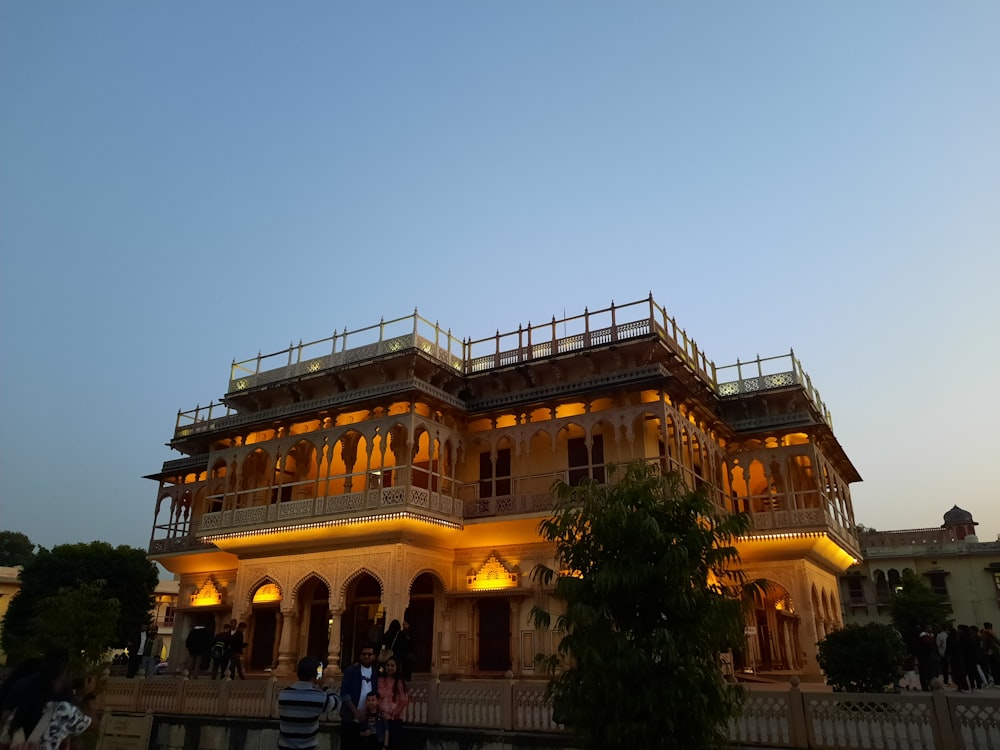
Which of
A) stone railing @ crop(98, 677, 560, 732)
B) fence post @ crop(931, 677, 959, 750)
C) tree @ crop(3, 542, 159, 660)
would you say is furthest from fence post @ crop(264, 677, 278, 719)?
tree @ crop(3, 542, 159, 660)

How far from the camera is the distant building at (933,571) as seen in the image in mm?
38375

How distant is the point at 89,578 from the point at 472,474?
21575 millimetres

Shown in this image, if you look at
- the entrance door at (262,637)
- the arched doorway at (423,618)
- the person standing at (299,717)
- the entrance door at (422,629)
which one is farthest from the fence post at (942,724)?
the entrance door at (262,637)

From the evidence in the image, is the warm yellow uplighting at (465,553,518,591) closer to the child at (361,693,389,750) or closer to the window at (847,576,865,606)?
the child at (361,693,389,750)

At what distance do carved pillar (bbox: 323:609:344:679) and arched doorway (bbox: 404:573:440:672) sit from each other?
7.40ft

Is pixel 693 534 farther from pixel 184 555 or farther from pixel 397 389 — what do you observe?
pixel 184 555

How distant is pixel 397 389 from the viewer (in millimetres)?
19516

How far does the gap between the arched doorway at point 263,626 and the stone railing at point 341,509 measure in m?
2.44

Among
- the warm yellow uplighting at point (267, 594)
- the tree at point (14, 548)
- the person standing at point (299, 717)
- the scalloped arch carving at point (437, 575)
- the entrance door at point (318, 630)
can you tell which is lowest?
the person standing at point (299, 717)

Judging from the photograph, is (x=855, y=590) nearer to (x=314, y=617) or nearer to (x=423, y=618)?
(x=423, y=618)

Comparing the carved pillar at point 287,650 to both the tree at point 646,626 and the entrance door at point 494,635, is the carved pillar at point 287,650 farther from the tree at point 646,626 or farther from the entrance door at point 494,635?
the tree at point 646,626

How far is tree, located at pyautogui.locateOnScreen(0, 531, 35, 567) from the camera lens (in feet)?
228

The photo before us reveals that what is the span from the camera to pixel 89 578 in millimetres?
32219

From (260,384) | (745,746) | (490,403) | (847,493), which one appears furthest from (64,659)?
(847,493)
